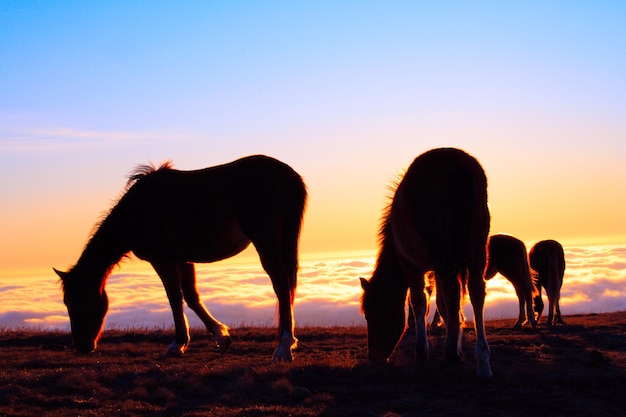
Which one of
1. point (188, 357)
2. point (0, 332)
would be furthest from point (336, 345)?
point (0, 332)

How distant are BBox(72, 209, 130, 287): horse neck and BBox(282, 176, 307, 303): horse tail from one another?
3.10 metres

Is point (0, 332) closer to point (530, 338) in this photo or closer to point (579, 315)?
point (530, 338)

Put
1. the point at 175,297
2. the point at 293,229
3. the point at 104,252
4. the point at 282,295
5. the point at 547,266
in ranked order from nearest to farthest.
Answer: the point at 282,295 < the point at 293,229 < the point at 175,297 < the point at 104,252 < the point at 547,266

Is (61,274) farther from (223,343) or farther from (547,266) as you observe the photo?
(547,266)

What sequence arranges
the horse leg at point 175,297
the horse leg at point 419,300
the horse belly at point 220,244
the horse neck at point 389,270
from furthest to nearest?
1. the horse leg at point 175,297
2. the horse belly at point 220,244
3. the horse neck at point 389,270
4. the horse leg at point 419,300

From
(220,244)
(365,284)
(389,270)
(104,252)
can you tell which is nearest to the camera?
(389,270)

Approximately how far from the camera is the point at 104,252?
489 inches

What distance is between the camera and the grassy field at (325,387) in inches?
289

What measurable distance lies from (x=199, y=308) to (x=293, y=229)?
2431 millimetres

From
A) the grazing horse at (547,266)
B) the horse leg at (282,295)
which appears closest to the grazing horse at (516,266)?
the grazing horse at (547,266)

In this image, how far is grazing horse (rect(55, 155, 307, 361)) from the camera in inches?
427

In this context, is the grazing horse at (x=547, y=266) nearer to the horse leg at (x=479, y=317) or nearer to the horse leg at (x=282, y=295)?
the horse leg at (x=282, y=295)

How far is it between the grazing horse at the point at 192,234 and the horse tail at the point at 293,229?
0.05 feet

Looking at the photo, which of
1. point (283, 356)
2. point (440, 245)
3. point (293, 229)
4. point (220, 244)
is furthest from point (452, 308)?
point (220, 244)
